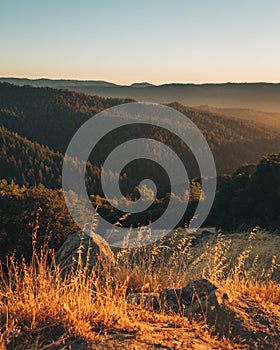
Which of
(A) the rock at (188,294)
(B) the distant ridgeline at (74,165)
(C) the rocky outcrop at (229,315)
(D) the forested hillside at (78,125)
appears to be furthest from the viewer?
(D) the forested hillside at (78,125)

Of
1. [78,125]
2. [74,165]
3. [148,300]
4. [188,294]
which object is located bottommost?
[74,165]

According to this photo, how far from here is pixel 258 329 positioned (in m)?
3.76

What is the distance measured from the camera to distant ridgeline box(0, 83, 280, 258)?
15672 mm

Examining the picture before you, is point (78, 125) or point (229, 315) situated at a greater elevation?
point (229, 315)

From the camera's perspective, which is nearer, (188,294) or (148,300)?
(148,300)

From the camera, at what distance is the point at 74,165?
284 feet

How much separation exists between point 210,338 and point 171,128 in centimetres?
11654

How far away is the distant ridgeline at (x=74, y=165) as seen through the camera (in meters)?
15.7

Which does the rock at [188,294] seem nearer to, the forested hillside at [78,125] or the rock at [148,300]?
the rock at [148,300]

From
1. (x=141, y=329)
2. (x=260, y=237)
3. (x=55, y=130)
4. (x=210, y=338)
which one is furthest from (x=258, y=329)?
(x=55, y=130)

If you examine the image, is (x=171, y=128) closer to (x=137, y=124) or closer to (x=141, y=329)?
(x=137, y=124)

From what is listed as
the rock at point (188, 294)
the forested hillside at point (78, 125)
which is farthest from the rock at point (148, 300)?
the forested hillside at point (78, 125)

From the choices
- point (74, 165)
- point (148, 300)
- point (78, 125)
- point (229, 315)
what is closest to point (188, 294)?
point (148, 300)

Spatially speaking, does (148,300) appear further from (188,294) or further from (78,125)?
(78,125)
